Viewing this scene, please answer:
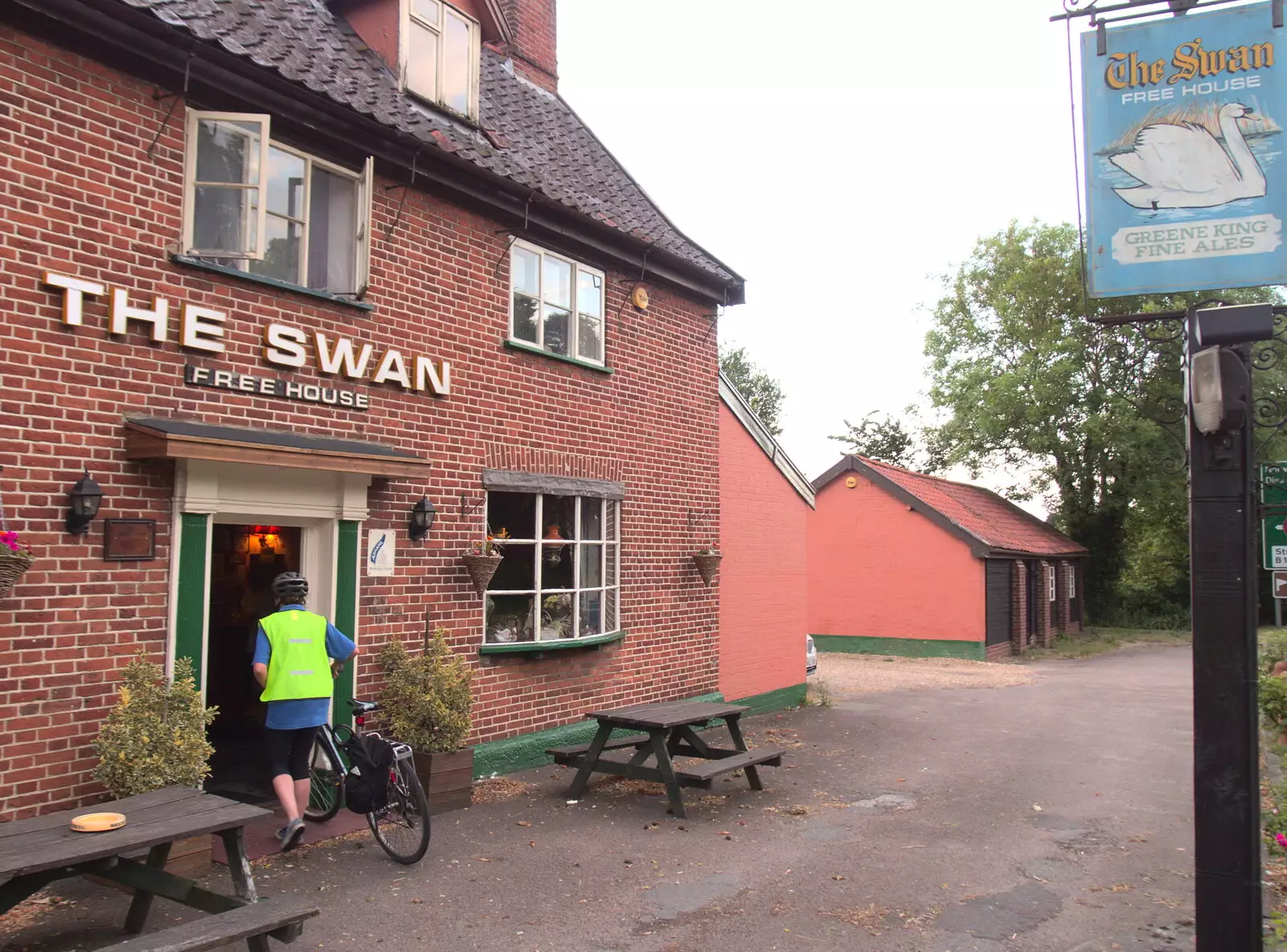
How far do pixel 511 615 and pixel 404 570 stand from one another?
1.49 m

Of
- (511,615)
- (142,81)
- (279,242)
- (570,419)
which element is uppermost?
(142,81)

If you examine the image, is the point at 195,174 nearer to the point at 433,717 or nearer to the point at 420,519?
the point at 420,519

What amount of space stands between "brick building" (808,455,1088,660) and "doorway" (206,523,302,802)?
55.1 feet

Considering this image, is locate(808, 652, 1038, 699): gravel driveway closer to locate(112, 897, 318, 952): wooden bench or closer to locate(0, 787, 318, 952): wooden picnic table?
locate(0, 787, 318, 952): wooden picnic table

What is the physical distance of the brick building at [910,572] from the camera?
77.0ft

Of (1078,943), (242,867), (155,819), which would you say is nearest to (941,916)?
(1078,943)

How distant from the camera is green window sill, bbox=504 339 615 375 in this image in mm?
9891

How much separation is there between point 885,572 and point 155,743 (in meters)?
20.4

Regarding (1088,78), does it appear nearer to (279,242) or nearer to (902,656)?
(279,242)

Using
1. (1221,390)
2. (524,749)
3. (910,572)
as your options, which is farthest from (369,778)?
(910,572)

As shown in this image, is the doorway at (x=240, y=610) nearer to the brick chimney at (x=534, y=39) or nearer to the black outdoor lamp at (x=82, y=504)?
the black outdoor lamp at (x=82, y=504)

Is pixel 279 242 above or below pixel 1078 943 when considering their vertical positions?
above

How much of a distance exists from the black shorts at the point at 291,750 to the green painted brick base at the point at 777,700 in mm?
7567

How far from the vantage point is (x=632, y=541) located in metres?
11.3
